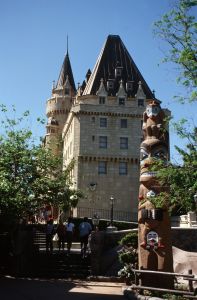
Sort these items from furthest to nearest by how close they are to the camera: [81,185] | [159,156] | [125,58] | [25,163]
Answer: [125,58]
[81,185]
[25,163]
[159,156]

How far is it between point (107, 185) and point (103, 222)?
14.6 metres

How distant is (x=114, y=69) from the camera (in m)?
58.3

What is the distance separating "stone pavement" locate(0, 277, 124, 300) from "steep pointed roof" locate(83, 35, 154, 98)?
132 feet

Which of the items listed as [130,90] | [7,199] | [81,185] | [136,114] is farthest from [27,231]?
[130,90]

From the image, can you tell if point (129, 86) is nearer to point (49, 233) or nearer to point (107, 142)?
point (107, 142)

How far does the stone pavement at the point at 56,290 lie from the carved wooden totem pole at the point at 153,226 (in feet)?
4.80

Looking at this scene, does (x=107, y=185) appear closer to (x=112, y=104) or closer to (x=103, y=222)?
(x=112, y=104)

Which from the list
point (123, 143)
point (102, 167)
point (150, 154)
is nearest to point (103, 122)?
point (123, 143)

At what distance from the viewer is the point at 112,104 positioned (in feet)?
178

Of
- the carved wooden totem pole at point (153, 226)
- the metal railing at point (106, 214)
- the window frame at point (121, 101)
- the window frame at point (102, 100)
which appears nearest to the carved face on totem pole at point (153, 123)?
the carved wooden totem pole at point (153, 226)

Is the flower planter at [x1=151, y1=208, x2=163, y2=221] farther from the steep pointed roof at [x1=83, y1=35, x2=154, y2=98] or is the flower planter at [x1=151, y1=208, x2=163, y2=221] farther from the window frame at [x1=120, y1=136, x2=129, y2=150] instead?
the steep pointed roof at [x1=83, y1=35, x2=154, y2=98]

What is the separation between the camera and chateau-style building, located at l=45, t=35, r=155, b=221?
1991 inches

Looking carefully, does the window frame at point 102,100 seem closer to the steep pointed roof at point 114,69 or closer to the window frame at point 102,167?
the steep pointed roof at point 114,69

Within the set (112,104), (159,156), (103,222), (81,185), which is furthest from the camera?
(112,104)
